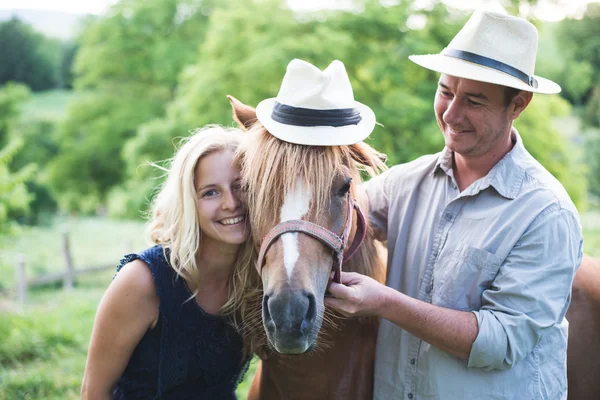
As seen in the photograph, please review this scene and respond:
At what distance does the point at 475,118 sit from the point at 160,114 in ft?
69.9

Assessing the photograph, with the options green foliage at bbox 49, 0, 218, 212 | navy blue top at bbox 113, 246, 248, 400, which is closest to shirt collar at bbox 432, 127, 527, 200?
navy blue top at bbox 113, 246, 248, 400

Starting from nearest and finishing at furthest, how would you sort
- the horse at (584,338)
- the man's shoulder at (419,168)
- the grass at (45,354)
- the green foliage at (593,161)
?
the man's shoulder at (419,168)
the horse at (584,338)
the grass at (45,354)
the green foliage at (593,161)

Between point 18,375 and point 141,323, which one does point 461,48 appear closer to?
point 141,323

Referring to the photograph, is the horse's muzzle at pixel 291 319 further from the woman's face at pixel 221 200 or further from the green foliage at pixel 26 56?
the green foliage at pixel 26 56

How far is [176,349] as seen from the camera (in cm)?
250

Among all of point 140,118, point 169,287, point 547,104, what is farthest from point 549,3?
point 169,287

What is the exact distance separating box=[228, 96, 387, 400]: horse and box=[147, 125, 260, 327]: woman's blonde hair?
0.44ft

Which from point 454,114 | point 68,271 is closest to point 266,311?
point 454,114

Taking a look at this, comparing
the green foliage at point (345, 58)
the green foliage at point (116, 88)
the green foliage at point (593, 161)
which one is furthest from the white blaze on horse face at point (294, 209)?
the green foliage at point (593, 161)

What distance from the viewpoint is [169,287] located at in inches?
96.3

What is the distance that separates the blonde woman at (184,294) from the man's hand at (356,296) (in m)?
0.51

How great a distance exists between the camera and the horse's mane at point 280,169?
209 cm

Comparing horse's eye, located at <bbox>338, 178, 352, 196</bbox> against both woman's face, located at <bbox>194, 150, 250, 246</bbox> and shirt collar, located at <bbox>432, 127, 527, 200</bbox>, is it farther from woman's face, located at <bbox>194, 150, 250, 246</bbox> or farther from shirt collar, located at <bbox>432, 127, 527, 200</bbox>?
shirt collar, located at <bbox>432, 127, 527, 200</bbox>

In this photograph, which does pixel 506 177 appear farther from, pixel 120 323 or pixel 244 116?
pixel 120 323
